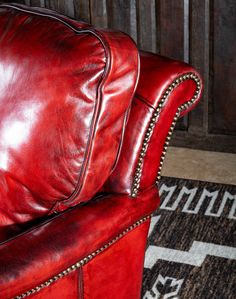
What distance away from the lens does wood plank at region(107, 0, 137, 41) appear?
8.66ft

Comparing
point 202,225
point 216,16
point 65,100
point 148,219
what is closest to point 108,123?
point 65,100

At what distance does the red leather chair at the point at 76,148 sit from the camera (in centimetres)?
110

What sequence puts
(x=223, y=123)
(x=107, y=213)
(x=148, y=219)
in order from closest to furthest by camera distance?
(x=107, y=213) → (x=148, y=219) → (x=223, y=123)

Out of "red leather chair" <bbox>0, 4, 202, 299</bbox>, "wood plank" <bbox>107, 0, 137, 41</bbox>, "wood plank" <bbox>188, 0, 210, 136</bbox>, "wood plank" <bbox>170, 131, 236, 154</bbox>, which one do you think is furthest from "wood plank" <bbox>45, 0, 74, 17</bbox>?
"red leather chair" <bbox>0, 4, 202, 299</bbox>

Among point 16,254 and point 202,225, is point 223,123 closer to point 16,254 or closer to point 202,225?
point 202,225

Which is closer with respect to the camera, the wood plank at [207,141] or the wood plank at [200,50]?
the wood plank at [200,50]

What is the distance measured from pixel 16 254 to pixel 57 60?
1.21 feet

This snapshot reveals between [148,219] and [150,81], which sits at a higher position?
[150,81]

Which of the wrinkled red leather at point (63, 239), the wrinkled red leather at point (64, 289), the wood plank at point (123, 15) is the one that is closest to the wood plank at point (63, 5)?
the wood plank at point (123, 15)

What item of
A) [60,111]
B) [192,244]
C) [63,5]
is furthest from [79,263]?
[63,5]

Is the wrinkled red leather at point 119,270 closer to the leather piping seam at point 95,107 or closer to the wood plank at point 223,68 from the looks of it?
the leather piping seam at point 95,107

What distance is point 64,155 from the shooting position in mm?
1131

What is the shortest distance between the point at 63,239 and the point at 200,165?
160cm

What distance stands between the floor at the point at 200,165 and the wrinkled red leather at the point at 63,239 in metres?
1.29
